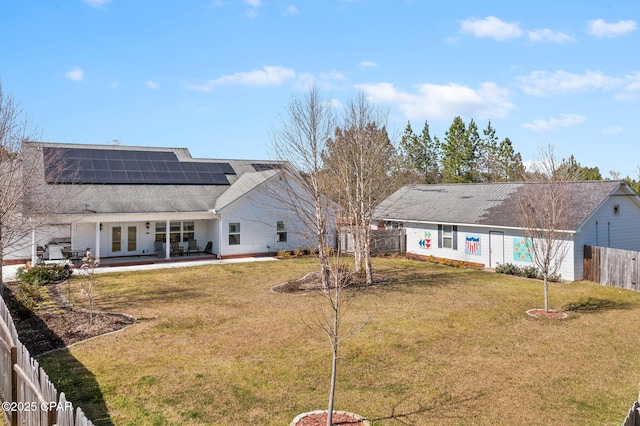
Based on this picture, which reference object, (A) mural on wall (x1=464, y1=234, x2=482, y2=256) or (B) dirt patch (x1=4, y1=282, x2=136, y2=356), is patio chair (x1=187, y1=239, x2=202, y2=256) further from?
(A) mural on wall (x1=464, y1=234, x2=482, y2=256)

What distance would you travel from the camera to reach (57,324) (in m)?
11.9

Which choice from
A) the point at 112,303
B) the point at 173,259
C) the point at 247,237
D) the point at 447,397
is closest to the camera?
the point at 447,397

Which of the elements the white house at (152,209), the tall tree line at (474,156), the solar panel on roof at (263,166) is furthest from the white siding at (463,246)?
the tall tree line at (474,156)

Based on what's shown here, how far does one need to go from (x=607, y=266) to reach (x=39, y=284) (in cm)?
2430

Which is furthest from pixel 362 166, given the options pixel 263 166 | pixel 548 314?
pixel 263 166

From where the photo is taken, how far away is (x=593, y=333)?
11555 millimetres

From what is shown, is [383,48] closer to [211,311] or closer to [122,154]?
[211,311]

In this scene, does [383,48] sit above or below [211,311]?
above

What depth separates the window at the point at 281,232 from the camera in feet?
93.6

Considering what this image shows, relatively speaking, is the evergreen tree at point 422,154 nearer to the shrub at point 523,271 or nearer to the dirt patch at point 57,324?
the shrub at point 523,271

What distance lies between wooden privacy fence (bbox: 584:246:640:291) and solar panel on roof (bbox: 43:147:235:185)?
74.0ft

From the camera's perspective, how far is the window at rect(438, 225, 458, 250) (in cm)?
2545

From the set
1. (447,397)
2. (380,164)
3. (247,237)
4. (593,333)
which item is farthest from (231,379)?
(247,237)

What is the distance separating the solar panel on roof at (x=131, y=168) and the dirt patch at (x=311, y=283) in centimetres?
1384
